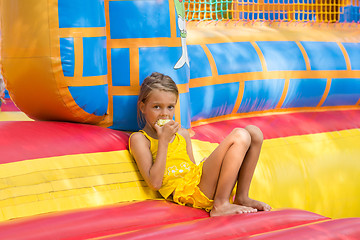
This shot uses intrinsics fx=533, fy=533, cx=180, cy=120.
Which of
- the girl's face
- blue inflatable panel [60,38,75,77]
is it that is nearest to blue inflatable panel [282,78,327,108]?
the girl's face

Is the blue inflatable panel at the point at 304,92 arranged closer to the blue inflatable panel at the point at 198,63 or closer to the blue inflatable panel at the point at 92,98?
the blue inflatable panel at the point at 198,63

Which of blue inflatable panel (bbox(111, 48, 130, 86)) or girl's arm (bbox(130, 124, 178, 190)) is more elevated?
blue inflatable panel (bbox(111, 48, 130, 86))

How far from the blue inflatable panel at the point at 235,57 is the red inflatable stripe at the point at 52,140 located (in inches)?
27.3

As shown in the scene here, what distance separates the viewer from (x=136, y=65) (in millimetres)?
1843

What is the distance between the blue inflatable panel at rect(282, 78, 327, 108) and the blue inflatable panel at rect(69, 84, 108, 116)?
1.10 metres

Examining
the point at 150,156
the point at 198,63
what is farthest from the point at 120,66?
the point at 198,63

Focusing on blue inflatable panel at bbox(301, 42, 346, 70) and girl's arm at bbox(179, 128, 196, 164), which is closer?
girl's arm at bbox(179, 128, 196, 164)

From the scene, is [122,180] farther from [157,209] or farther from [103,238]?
[103,238]

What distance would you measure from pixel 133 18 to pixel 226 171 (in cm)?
62

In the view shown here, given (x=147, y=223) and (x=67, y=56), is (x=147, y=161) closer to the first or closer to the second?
(x=147, y=223)

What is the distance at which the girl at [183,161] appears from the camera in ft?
5.45

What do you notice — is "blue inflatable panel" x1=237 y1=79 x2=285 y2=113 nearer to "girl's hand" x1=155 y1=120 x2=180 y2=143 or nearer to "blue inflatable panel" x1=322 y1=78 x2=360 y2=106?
"blue inflatable panel" x1=322 y1=78 x2=360 y2=106

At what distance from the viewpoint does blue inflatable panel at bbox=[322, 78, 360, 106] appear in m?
2.71

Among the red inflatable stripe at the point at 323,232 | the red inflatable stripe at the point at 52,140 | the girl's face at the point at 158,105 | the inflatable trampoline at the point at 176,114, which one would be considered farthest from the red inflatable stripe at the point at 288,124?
the red inflatable stripe at the point at 323,232
